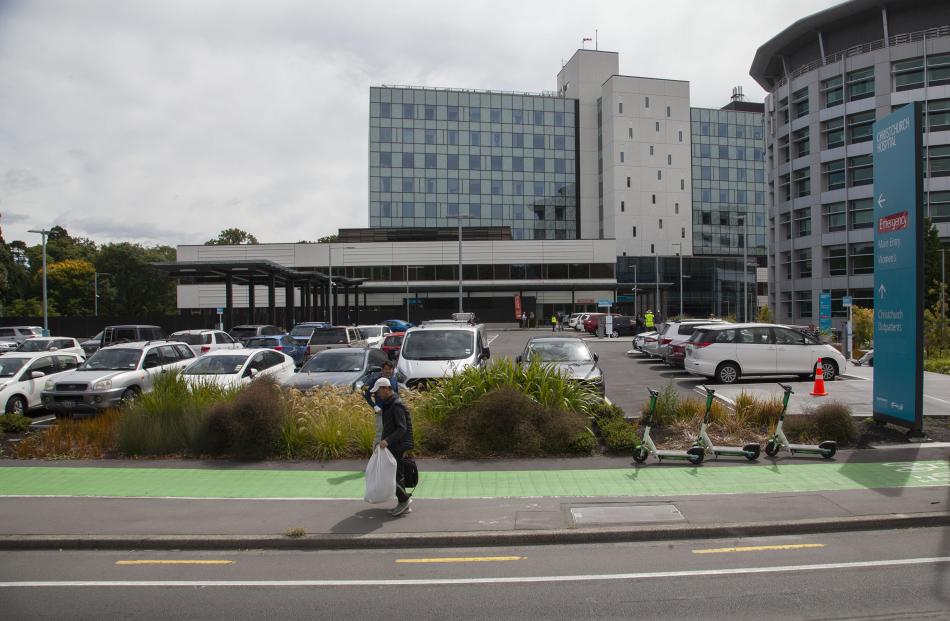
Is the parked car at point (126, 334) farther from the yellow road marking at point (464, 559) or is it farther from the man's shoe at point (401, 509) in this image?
the yellow road marking at point (464, 559)

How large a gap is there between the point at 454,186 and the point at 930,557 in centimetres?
8535

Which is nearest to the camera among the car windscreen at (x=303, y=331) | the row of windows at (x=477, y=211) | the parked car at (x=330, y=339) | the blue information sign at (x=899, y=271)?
the blue information sign at (x=899, y=271)

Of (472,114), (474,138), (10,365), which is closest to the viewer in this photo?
(10,365)

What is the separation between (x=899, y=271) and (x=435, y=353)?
9610mm

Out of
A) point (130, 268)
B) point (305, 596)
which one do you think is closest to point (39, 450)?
point (305, 596)

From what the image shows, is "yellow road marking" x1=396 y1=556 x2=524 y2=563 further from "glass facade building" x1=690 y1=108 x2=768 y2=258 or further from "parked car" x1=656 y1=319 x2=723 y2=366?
"glass facade building" x1=690 y1=108 x2=768 y2=258

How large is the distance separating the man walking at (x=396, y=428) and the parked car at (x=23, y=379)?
11538 mm

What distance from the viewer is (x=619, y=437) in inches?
432

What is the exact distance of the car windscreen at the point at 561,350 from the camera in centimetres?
1582

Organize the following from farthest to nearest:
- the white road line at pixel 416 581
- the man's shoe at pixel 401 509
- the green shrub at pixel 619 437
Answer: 1. the green shrub at pixel 619 437
2. the man's shoe at pixel 401 509
3. the white road line at pixel 416 581

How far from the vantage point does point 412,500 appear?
341 inches

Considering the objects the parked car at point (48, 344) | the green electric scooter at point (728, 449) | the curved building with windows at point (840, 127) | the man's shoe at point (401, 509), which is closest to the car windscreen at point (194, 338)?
the parked car at point (48, 344)

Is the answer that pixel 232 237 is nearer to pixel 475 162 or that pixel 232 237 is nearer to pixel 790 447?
pixel 475 162

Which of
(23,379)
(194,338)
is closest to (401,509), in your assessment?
(23,379)
